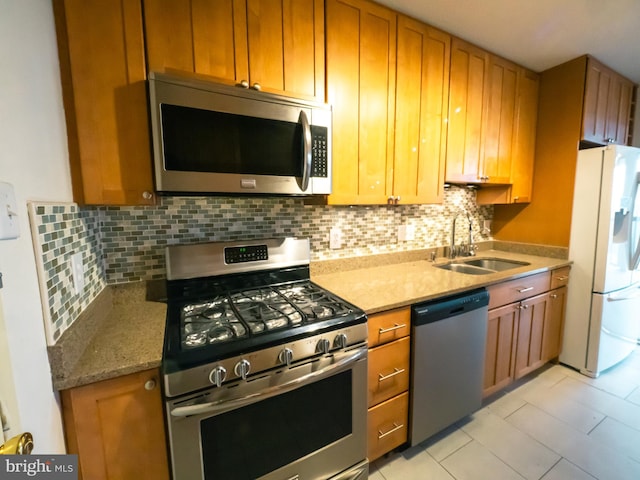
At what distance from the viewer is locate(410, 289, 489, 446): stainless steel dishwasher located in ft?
4.56

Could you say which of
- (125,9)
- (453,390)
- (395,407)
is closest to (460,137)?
(453,390)

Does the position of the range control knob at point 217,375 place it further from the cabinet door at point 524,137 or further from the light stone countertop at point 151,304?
the cabinet door at point 524,137

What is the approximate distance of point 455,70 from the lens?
1817mm

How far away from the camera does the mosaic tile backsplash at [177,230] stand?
0.84 meters

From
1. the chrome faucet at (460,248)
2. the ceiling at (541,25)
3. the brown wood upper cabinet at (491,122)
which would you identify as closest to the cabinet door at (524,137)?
the brown wood upper cabinet at (491,122)

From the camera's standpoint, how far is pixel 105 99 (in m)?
0.99

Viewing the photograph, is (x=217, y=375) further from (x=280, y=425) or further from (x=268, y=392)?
(x=280, y=425)

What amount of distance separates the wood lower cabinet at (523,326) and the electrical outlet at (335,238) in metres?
0.95

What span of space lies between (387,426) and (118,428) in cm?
113

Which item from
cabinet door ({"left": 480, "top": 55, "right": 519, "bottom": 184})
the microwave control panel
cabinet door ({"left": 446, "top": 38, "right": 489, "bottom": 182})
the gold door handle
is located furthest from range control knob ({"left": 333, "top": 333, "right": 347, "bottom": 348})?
cabinet door ({"left": 480, "top": 55, "right": 519, "bottom": 184})

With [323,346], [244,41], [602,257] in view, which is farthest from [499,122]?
[323,346]

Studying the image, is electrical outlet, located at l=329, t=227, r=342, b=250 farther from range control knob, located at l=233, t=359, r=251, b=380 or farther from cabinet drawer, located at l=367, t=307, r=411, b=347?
range control knob, located at l=233, t=359, r=251, b=380

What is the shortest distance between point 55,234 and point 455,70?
2.23 metres

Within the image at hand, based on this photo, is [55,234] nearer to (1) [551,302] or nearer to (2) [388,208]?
(2) [388,208]
